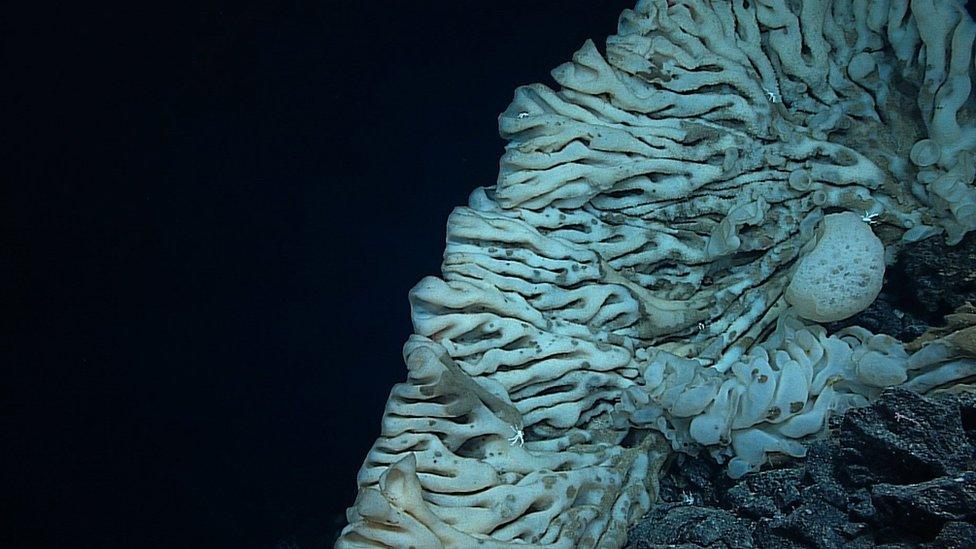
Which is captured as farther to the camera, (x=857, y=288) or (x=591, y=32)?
(x=591, y=32)

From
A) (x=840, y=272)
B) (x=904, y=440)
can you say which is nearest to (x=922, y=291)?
(x=840, y=272)

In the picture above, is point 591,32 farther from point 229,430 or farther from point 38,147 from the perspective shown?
point 229,430

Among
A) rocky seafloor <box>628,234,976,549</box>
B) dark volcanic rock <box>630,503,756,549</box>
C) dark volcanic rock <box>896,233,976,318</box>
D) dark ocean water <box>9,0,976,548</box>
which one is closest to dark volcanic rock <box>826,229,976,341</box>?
dark volcanic rock <box>896,233,976,318</box>

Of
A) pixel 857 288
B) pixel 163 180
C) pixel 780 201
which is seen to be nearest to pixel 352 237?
pixel 163 180

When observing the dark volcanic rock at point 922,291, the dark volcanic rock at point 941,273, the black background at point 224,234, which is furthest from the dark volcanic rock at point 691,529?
the black background at point 224,234

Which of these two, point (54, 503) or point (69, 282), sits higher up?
point (69, 282)

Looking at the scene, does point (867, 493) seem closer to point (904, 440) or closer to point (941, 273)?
point (904, 440)
